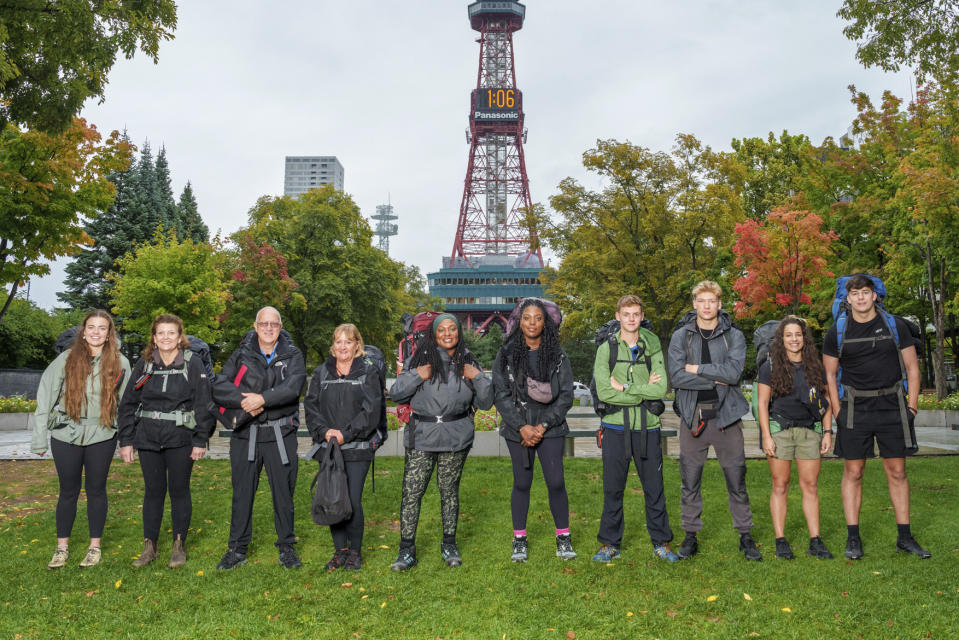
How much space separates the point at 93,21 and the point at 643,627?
8674mm

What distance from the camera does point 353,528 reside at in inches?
178

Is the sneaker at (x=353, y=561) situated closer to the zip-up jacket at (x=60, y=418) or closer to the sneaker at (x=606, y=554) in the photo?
the sneaker at (x=606, y=554)

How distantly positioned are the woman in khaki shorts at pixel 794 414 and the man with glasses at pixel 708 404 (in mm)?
220

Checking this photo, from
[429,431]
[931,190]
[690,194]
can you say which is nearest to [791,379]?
[429,431]

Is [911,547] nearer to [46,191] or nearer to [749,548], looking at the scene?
[749,548]

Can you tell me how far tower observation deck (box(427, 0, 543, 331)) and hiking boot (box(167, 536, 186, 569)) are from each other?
245 ft

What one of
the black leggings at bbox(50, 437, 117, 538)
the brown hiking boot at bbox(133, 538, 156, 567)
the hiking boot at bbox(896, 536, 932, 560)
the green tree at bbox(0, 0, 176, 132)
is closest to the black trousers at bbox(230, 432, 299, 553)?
the brown hiking boot at bbox(133, 538, 156, 567)

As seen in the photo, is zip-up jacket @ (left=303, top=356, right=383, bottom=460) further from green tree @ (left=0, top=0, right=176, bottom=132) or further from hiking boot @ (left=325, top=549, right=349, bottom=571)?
green tree @ (left=0, top=0, right=176, bottom=132)

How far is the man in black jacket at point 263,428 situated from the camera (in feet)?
14.6

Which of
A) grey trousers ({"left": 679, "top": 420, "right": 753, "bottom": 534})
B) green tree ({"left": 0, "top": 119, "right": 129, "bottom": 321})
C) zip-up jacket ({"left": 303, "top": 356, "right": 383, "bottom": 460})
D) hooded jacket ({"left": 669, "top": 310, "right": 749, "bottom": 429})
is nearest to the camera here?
zip-up jacket ({"left": 303, "top": 356, "right": 383, "bottom": 460})

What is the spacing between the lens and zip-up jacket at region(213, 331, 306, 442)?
4410 millimetres

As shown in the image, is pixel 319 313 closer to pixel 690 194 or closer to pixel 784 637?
pixel 690 194

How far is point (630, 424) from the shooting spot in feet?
14.9

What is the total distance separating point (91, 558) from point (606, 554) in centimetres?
368
